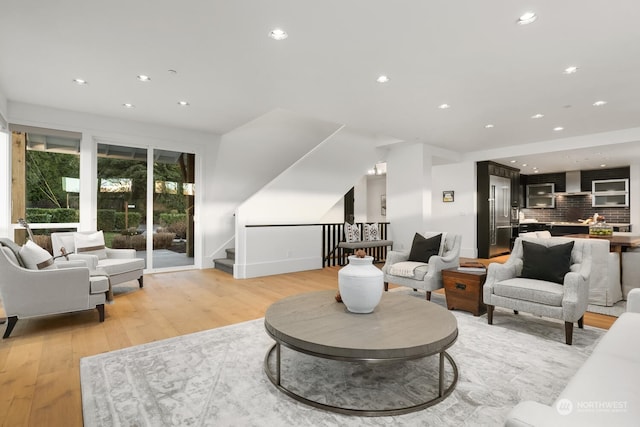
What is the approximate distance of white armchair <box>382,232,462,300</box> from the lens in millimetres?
4164

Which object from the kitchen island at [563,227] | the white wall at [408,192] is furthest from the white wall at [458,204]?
Answer: the kitchen island at [563,227]

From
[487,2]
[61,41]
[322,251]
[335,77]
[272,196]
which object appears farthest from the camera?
[322,251]

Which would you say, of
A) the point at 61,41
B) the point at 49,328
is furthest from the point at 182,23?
the point at 49,328

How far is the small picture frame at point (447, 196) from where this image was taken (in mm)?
9089

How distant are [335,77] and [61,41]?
8.98 feet

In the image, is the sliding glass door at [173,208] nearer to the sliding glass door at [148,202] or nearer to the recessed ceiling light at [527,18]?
the sliding glass door at [148,202]

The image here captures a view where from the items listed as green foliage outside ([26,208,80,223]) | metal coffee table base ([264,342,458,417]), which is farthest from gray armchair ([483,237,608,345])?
green foliage outside ([26,208,80,223])

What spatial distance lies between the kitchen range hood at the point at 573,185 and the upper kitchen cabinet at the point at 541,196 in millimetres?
311

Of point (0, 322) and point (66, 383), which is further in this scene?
point (0, 322)

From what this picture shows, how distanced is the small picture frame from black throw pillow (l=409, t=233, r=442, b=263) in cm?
490

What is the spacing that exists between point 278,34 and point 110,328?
3.30m

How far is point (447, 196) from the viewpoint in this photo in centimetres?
916

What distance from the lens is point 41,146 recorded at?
17.3 ft

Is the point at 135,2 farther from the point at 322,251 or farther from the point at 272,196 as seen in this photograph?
the point at 322,251
